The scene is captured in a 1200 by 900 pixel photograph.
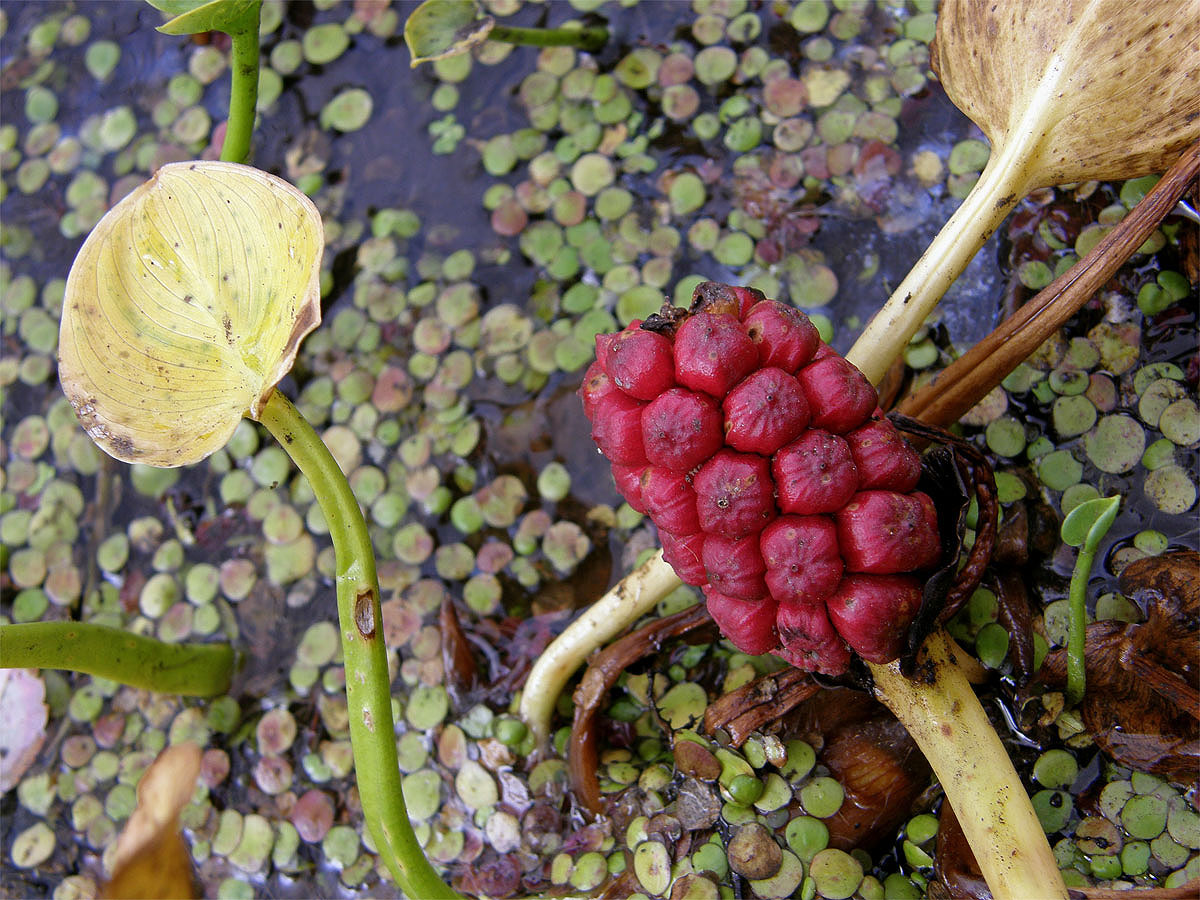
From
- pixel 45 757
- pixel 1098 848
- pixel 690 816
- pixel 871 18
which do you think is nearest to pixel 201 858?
pixel 45 757

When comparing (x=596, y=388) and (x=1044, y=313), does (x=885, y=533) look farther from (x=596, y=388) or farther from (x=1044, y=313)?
(x=1044, y=313)

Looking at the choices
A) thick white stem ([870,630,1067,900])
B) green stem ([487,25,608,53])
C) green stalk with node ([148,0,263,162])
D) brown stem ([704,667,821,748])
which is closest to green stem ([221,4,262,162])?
green stalk with node ([148,0,263,162])

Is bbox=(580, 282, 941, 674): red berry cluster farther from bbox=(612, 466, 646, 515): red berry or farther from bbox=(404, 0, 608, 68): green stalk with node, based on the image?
bbox=(404, 0, 608, 68): green stalk with node

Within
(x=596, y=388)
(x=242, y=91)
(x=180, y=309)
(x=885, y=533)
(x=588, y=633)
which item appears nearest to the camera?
(x=885, y=533)

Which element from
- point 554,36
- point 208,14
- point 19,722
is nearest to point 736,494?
point 208,14

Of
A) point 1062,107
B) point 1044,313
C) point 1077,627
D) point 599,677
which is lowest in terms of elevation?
point 599,677

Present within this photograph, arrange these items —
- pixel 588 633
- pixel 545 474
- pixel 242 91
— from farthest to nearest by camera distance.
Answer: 1. pixel 545 474
2. pixel 242 91
3. pixel 588 633

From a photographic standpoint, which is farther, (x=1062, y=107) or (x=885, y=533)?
(x=1062, y=107)
